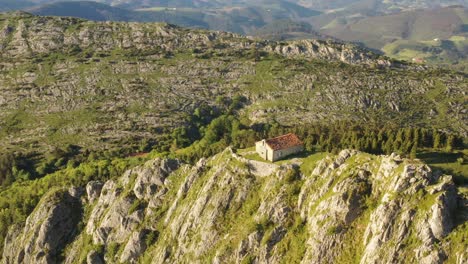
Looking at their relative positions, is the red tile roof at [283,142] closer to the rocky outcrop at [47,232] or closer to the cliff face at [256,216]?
the cliff face at [256,216]

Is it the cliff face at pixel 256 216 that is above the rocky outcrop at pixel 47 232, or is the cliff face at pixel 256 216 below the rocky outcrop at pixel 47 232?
above

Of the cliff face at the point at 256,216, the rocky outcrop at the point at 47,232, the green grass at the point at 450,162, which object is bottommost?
the rocky outcrop at the point at 47,232

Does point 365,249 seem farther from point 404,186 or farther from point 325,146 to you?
point 325,146

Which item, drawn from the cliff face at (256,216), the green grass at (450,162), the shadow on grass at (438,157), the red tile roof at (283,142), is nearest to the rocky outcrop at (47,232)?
the cliff face at (256,216)

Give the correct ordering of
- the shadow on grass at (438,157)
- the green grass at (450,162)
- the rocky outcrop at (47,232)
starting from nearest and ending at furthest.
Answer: the green grass at (450,162) < the shadow on grass at (438,157) < the rocky outcrop at (47,232)

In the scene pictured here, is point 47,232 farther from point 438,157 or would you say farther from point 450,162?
point 450,162

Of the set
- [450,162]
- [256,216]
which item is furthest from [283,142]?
[450,162]

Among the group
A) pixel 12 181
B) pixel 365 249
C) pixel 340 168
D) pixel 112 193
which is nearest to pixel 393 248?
pixel 365 249

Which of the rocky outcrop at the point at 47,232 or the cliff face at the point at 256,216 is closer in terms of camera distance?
the cliff face at the point at 256,216

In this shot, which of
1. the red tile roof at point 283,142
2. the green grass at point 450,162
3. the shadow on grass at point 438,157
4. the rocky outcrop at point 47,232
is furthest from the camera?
the rocky outcrop at point 47,232

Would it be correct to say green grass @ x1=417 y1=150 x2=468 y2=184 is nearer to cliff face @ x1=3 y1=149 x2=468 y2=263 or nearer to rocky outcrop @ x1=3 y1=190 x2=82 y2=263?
cliff face @ x1=3 y1=149 x2=468 y2=263
